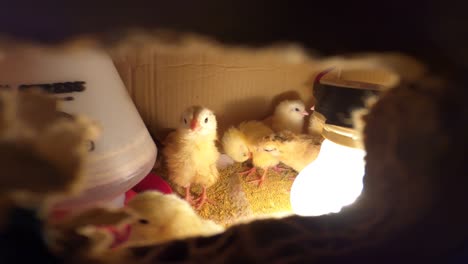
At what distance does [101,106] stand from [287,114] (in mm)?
448

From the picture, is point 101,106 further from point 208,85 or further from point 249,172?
point 249,172

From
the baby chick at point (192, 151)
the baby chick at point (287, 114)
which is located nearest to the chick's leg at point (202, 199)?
the baby chick at point (192, 151)

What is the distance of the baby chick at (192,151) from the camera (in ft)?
2.27

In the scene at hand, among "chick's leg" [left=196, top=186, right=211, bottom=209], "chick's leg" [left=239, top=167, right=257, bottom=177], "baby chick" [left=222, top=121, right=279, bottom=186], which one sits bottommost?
"chick's leg" [left=196, top=186, right=211, bottom=209]

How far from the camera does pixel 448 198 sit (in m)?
0.28

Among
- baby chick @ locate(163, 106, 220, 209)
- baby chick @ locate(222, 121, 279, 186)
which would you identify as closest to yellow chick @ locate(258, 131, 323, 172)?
baby chick @ locate(222, 121, 279, 186)

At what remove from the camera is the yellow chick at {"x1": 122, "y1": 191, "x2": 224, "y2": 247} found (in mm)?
368

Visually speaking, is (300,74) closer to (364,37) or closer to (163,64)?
(163,64)

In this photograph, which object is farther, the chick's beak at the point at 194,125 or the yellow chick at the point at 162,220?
the chick's beak at the point at 194,125

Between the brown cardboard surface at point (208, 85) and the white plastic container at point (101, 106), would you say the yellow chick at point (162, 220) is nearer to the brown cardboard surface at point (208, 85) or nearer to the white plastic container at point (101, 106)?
the white plastic container at point (101, 106)

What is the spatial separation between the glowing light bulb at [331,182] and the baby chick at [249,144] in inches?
7.6

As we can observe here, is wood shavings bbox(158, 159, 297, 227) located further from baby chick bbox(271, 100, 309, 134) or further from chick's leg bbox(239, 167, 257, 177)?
baby chick bbox(271, 100, 309, 134)

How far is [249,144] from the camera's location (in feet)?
2.55

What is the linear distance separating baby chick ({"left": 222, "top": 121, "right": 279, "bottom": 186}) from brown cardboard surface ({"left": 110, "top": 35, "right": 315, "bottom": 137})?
60 millimetres
